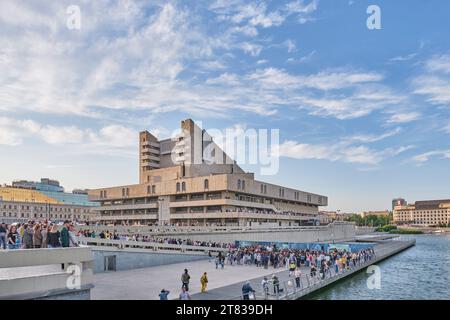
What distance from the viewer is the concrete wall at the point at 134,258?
101 feet

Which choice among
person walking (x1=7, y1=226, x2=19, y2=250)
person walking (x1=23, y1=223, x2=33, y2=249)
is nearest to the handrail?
person walking (x1=23, y1=223, x2=33, y2=249)

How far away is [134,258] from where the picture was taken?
111ft

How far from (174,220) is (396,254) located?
43.0 metres

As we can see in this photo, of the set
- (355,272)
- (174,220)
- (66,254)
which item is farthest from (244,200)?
(66,254)

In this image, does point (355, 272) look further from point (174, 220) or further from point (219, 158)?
point (219, 158)

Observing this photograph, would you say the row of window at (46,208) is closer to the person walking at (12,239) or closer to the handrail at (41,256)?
the person walking at (12,239)

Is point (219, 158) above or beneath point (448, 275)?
above

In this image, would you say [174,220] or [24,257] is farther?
[174,220]

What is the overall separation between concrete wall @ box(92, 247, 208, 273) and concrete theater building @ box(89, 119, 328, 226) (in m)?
32.3

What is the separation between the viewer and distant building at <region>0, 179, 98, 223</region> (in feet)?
352

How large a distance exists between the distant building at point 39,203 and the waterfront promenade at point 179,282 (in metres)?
71.1

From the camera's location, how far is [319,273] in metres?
30.9

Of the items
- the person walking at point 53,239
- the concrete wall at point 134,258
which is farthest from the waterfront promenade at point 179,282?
the person walking at point 53,239

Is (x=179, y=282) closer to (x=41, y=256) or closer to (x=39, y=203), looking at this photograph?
(x=41, y=256)
